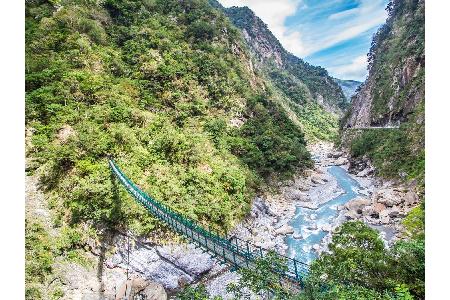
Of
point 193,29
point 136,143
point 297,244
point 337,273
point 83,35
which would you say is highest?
point 193,29

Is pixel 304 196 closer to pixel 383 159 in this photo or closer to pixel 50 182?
pixel 383 159

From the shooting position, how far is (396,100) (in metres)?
41.5

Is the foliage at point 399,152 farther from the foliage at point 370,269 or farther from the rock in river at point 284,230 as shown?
the foliage at point 370,269

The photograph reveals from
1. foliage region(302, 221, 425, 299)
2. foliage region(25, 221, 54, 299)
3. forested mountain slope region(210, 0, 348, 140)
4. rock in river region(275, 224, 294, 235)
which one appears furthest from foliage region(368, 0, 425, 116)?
foliage region(25, 221, 54, 299)

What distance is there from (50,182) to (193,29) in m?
25.8

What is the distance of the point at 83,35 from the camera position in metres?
27.7

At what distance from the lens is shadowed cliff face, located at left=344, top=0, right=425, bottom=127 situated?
3759cm

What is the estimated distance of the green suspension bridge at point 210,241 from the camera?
413 inches

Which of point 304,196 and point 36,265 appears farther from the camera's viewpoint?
point 304,196

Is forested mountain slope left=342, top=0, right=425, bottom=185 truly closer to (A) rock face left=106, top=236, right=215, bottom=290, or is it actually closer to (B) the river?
(B) the river

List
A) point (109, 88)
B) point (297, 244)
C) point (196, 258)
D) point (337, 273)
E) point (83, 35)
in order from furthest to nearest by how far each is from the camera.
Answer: point (83, 35) < point (109, 88) < point (297, 244) < point (196, 258) < point (337, 273)
